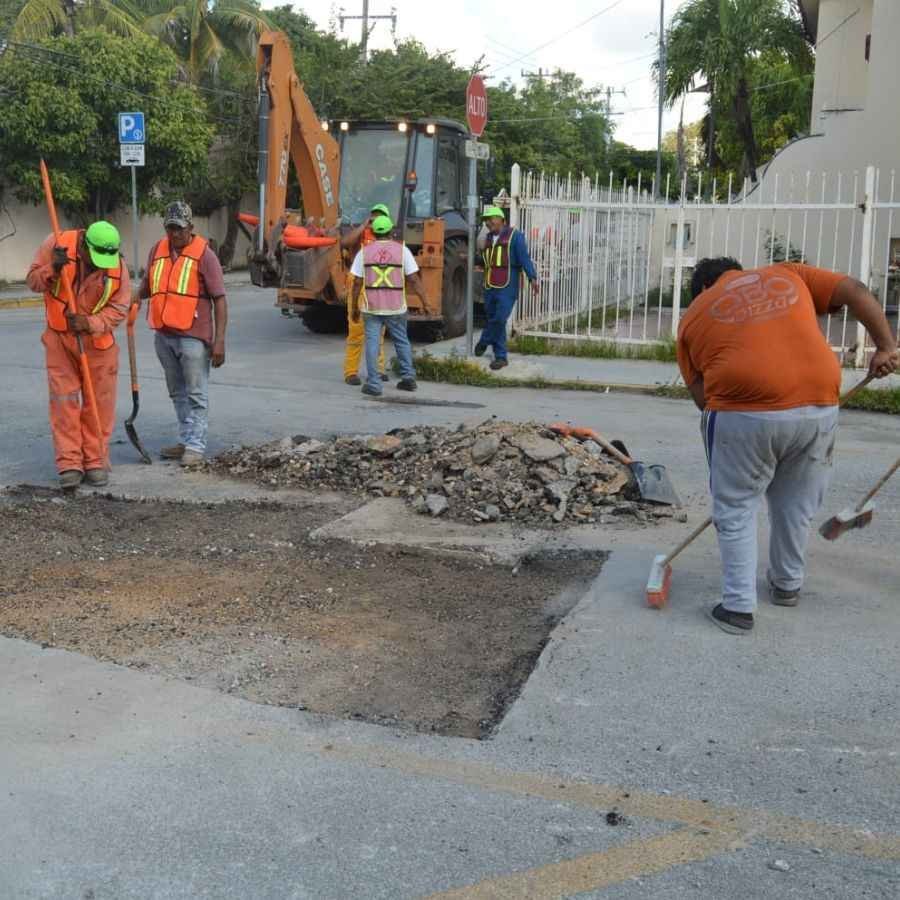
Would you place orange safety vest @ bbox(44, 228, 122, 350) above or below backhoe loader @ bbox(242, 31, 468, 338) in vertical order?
below

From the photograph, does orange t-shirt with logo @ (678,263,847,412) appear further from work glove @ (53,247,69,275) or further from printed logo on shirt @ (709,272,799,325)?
work glove @ (53,247,69,275)

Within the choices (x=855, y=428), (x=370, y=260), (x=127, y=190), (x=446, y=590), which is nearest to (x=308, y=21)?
(x=127, y=190)

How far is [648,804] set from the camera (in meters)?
3.69

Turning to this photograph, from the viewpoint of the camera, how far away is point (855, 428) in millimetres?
10703

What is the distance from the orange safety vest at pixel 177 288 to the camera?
836 centimetres

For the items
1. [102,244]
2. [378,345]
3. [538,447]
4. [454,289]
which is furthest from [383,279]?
[454,289]

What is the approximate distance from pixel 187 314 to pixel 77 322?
34.6 inches

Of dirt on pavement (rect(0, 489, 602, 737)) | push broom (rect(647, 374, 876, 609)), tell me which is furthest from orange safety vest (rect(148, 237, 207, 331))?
push broom (rect(647, 374, 876, 609))

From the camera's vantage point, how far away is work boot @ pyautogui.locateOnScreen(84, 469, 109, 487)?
8.00 meters

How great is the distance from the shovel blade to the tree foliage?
71.3ft

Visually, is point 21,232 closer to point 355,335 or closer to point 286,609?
point 355,335

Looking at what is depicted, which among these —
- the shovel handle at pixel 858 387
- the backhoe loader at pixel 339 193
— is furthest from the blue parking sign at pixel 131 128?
the shovel handle at pixel 858 387

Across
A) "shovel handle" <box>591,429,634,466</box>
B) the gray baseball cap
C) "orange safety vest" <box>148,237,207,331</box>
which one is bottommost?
"shovel handle" <box>591,429,634,466</box>

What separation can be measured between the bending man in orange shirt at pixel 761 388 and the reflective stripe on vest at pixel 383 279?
695 cm
